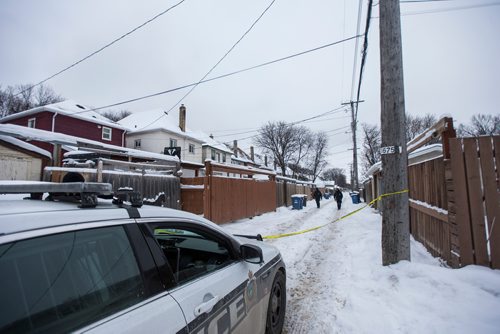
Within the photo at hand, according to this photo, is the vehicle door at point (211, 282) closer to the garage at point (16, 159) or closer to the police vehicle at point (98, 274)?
the police vehicle at point (98, 274)

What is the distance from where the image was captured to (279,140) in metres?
48.3

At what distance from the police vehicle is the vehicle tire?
0.67 meters

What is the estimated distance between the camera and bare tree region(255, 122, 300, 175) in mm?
47875

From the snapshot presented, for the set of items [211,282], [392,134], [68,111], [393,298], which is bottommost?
[393,298]

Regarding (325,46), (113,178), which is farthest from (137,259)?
(325,46)

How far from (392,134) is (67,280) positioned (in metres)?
4.82

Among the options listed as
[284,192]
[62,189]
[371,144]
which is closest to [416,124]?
[371,144]

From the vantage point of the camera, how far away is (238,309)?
2.00 meters

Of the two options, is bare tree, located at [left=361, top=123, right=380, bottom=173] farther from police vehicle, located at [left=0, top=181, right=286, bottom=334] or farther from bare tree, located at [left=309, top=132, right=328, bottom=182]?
police vehicle, located at [left=0, top=181, right=286, bottom=334]

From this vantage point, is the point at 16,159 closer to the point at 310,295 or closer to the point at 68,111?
the point at 310,295

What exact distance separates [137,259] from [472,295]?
3.77 metres

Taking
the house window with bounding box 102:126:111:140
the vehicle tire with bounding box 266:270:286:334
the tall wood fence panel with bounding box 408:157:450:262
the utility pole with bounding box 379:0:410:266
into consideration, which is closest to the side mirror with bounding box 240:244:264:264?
the vehicle tire with bounding box 266:270:286:334

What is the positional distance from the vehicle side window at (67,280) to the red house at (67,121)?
23413 millimetres

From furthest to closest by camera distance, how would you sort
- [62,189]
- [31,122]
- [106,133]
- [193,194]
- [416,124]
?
[416,124] → [106,133] → [31,122] → [193,194] → [62,189]
